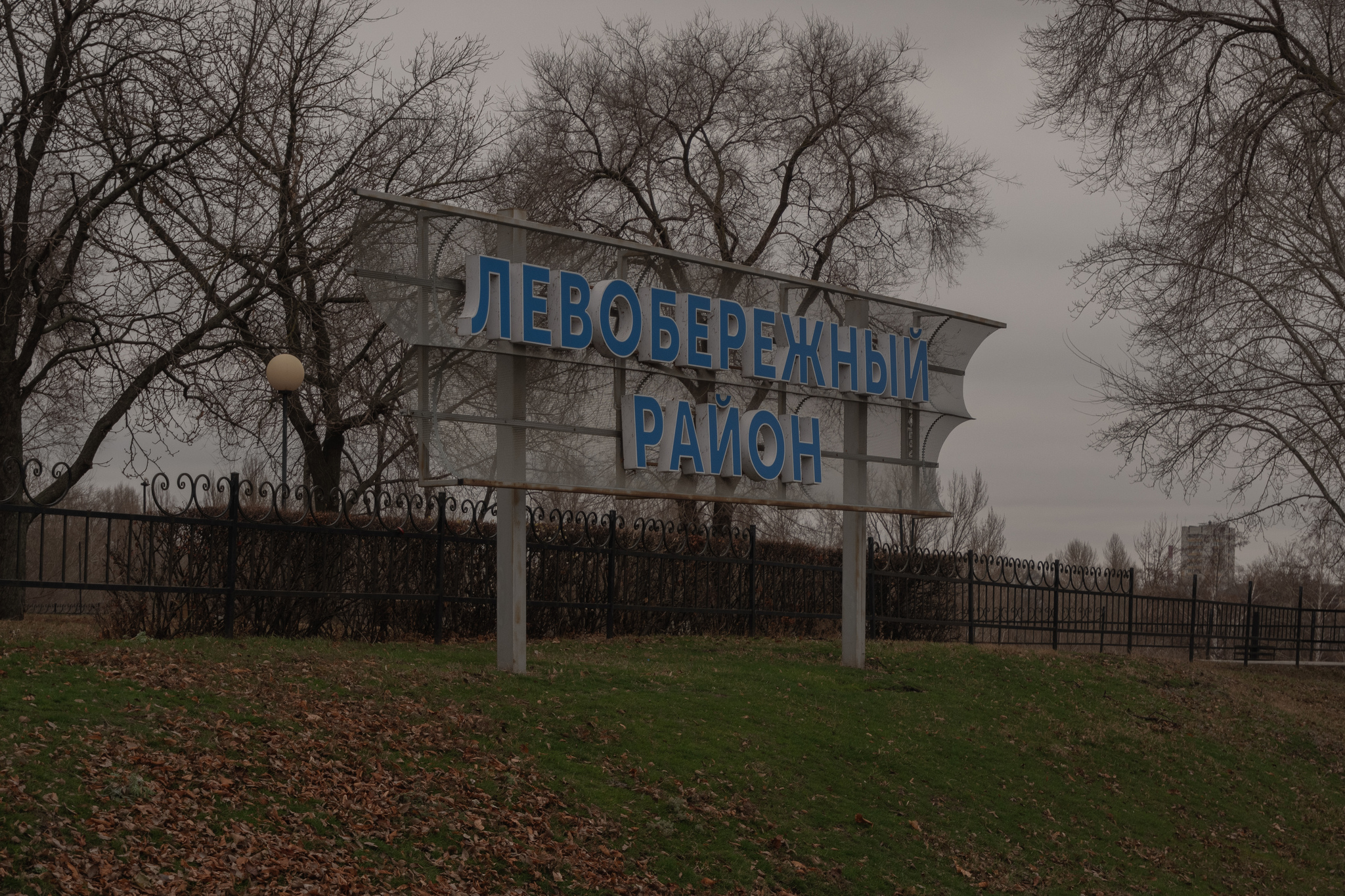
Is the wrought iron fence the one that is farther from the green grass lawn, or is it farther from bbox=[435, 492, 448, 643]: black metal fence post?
the green grass lawn

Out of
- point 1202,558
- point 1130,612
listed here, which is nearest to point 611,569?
point 1130,612

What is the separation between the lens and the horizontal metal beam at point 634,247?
9.41 m

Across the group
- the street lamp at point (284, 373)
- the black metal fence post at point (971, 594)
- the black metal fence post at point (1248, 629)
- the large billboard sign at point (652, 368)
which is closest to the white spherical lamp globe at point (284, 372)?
the street lamp at point (284, 373)

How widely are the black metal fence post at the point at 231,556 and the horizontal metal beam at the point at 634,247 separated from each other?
3048 millimetres

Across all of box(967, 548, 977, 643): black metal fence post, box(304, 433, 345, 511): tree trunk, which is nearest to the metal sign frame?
box(967, 548, 977, 643): black metal fence post

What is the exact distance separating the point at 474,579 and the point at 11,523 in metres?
6.27

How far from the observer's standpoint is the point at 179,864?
530cm

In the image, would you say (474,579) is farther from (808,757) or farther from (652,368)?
(808,757)

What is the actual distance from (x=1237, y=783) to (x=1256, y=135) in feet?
27.0

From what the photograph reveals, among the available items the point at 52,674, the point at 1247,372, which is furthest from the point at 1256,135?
the point at 52,674

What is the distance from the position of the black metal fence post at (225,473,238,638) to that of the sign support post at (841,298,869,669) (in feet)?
20.5

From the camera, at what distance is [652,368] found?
11.0 metres

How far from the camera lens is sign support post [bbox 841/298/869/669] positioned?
42.1 feet

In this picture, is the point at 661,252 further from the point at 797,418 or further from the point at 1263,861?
the point at 1263,861
